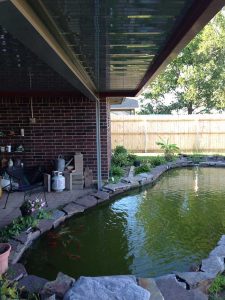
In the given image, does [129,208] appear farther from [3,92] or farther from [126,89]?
[3,92]

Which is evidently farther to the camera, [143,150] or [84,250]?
[143,150]

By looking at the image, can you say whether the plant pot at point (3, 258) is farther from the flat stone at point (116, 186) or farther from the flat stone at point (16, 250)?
the flat stone at point (116, 186)

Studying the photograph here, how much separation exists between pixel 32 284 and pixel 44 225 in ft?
5.96

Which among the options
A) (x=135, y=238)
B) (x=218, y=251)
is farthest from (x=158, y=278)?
(x=135, y=238)

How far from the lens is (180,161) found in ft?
38.4

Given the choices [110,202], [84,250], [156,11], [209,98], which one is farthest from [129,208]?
[209,98]

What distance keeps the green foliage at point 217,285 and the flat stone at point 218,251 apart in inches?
20.6

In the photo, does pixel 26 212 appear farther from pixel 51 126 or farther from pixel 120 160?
pixel 120 160

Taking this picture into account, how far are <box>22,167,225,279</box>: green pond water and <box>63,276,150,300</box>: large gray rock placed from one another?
0.67 metres

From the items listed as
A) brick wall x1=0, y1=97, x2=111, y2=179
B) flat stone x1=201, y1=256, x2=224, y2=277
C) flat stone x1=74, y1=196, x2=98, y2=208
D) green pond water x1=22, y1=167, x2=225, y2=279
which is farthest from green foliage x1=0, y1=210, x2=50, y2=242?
brick wall x1=0, y1=97, x2=111, y2=179

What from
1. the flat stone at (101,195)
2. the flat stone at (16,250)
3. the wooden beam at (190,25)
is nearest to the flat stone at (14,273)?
the flat stone at (16,250)

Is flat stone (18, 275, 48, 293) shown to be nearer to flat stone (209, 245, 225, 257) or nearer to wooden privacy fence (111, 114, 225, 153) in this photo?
flat stone (209, 245, 225, 257)

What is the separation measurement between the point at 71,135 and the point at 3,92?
1.85 meters

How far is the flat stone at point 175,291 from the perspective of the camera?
3.01 m
